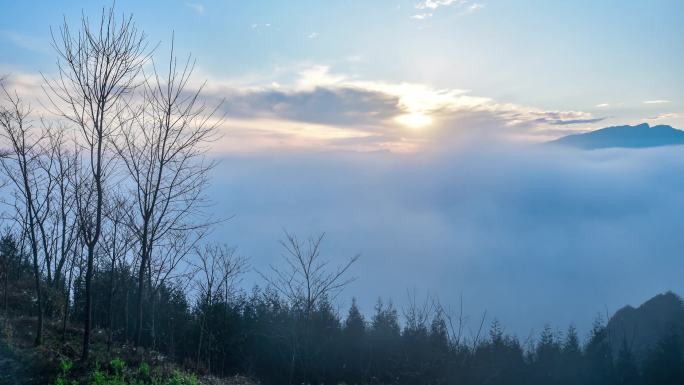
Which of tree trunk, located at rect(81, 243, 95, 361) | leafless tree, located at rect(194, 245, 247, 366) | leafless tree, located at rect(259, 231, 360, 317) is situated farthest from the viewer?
leafless tree, located at rect(194, 245, 247, 366)

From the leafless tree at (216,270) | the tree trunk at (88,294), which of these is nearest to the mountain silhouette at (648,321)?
the leafless tree at (216,270)

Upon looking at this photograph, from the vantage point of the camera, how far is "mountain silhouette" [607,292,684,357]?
102 ft

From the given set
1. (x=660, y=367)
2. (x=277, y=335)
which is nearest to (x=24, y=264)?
(x=277, y=335)

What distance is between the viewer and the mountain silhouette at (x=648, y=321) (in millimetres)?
31219

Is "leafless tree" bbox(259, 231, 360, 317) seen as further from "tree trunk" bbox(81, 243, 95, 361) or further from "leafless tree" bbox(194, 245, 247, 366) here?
"tree trunk" bbox(81, 243, 95, 361)

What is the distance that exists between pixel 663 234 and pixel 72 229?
174 meters

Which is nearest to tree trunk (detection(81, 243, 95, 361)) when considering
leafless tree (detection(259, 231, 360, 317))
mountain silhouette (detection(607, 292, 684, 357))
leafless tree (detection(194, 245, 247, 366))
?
leafless tree (detection(259, 231, 360, 317))

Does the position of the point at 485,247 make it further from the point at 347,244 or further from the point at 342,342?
the point at 342,342

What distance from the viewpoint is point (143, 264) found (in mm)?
9250

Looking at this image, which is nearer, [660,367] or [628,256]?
[660,367]

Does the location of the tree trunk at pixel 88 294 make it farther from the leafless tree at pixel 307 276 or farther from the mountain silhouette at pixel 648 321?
the mountain silhouette at pixel 648 321

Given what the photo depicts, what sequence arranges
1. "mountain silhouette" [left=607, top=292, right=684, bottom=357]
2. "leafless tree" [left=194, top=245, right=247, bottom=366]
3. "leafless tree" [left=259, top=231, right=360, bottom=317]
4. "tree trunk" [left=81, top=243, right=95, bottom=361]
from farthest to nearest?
"mountain silhouette" [left=607, top=292, right=684, bottom=357] < "leafless tree" [left=194, top=245, right=247, bottom=366] < "leafless tree" [left=259, top=231, right=360, bottom=317] < "tree trunk" [left=81, top=243, right=95, bottom=361]

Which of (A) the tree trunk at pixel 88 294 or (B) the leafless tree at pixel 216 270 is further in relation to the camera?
(B) the leafless tree at pixel 216 270

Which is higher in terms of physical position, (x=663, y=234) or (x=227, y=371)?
(x=663, y=234)
